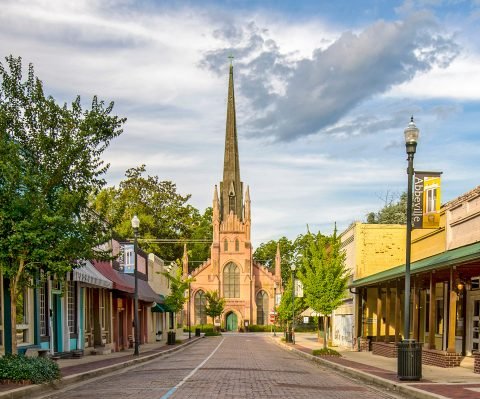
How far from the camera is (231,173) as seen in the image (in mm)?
108875

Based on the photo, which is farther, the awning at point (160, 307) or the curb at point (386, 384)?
the awning at point (160, 307)

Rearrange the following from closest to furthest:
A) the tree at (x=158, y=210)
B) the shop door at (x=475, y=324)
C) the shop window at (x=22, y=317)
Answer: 1. the shop window at (x=22, y=317)
2. the shop door at (x=475, y=324)
3. the tree at (x=158, y=210)

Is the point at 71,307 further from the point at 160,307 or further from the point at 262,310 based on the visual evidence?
the point at 262,310

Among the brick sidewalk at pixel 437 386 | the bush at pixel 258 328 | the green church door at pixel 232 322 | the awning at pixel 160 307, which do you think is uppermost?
the green church door at pixel 232 322

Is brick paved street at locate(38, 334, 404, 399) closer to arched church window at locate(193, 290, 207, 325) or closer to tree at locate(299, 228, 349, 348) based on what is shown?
tree at locate(299, 228, 349, 348)

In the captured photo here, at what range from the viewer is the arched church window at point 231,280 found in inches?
4031

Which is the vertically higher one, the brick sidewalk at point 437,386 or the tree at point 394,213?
the tree at point 394,213

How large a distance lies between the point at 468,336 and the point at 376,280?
550 centimetres

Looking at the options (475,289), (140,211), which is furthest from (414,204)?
(140,211)

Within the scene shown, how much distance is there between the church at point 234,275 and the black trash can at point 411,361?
8168 centimetres

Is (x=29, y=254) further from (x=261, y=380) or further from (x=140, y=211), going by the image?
(x=140, y=211)

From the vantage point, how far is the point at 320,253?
111 feet

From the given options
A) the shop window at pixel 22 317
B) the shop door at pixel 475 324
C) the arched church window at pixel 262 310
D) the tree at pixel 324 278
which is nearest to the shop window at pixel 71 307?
the shop window at pixel 22 317

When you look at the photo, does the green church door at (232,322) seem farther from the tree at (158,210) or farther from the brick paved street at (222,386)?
the brick paved street at (222,386)
